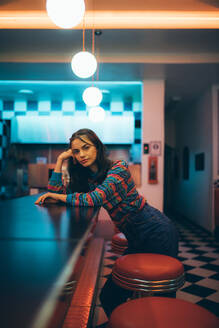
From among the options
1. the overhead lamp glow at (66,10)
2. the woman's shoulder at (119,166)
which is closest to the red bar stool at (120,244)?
the woman's shoulder at (119,166)

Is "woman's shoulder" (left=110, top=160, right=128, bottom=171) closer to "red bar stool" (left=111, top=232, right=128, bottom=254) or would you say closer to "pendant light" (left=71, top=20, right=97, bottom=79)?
"red bar stool" (left=111, top=232, right=128, bottom=254)

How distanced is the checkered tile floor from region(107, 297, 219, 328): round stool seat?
4.51 feet

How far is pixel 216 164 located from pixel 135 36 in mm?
2910

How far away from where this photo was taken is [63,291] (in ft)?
1.45

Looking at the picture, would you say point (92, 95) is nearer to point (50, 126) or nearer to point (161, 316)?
point (50, 126)

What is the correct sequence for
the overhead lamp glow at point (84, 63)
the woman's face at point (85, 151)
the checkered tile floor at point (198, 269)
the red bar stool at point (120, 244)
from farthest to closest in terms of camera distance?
1. the overhead lamp glow at point (84, 63)
2. the checkered tile floor at point (198, 269)
3. the red bar stool at point (120, 244)
4. the woman's face at point (85, 151)

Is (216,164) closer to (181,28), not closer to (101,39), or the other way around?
(181,28)

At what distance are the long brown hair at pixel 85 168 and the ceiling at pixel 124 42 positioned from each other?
248 centimetres

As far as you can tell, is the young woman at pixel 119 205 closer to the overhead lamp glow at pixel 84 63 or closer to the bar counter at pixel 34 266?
the bar counter at pixel 34 266

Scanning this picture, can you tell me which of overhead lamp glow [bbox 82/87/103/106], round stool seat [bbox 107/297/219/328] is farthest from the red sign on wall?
round stool seat [bbox 107/297/219/328]

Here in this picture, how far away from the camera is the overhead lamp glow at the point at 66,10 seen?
207 centimetres

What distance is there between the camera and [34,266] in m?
0.49

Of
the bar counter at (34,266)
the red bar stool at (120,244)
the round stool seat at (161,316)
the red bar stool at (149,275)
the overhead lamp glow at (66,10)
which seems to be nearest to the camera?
the bar counter at (34,266)

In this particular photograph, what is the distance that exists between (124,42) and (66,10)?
213 cm
